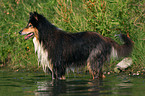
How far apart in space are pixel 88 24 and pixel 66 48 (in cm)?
196

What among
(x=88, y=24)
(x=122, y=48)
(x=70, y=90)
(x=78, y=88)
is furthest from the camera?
(x=88, y=24)

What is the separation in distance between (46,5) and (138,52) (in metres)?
4.91

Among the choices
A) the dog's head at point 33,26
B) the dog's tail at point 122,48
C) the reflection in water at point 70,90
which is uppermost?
the dog's head at point 33,26

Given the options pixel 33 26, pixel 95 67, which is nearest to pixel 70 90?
pixel 95 67

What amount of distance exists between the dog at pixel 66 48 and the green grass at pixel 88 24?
1.37 meters

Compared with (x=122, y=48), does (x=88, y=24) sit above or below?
above

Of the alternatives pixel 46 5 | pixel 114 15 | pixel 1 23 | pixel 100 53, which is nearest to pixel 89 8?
pixel 114 15

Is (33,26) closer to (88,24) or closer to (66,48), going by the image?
(66,48)

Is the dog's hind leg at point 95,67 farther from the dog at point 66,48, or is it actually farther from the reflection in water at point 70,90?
the reflection in water at point 70,90

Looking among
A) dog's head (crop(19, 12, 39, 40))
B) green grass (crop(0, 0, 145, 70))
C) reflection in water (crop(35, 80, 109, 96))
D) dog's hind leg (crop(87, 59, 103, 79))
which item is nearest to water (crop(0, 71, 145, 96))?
reflection in water (crop(35, 80, 109, 96))

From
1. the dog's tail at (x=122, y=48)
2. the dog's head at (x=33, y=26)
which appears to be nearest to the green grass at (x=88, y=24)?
the dog's tail at (x=122, y=48)

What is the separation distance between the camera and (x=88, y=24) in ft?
35.2

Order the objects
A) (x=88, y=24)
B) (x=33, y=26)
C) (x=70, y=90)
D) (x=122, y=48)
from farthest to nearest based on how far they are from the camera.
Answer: (x=88, y=24) → (x=122, y=48) → (x=33, y=26) → (x=70, y=90)

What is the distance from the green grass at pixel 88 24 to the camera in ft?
34.0
